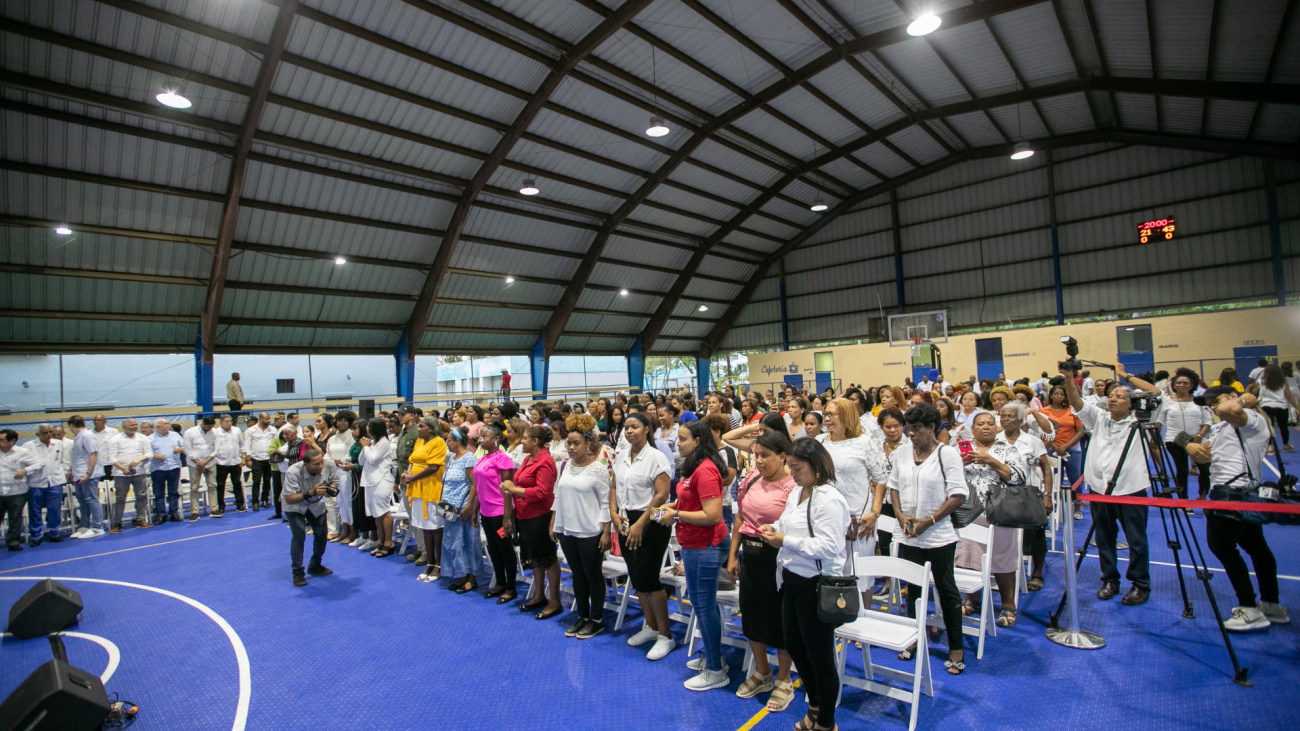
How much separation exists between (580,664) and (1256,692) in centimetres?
404

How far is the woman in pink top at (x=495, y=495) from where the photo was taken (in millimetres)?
5398

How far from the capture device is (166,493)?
10188 millimetres

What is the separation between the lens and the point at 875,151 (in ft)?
66.3

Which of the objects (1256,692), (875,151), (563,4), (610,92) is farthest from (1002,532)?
(875,151)

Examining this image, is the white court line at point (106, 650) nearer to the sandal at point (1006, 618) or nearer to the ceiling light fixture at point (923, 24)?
the sandal at point (1006, 618)

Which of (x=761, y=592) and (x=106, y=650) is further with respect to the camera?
(x=106, y=650)

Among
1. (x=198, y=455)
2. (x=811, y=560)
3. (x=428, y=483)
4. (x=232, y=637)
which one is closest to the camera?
(x=811, y=560)

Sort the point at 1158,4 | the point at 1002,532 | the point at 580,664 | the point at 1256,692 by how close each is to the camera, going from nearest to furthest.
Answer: the point at 1256,692, the point at 580,664, the point at 1002,532, the point at 1158,4

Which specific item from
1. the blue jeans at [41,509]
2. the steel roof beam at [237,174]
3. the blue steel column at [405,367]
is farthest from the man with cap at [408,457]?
the blue steel column at [405,367]

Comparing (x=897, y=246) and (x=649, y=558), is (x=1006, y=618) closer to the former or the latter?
(x=649, y=558)

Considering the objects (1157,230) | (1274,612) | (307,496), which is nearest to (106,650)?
(307,496)

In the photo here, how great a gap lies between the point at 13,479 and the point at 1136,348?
2518 centimetres

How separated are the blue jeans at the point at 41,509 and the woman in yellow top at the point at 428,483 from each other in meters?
6.59

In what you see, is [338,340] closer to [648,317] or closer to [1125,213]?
[648,317]
